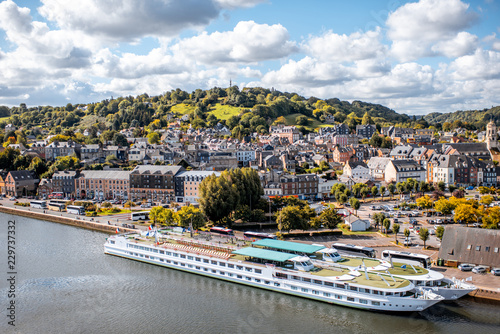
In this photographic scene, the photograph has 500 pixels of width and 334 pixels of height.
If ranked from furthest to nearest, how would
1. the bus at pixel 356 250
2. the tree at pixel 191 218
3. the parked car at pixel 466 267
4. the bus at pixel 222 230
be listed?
the tree at pixel 191 218 → the bus at pixel 222 230 → the bus at pixel 356 250 → the parked car at pixel 466 267

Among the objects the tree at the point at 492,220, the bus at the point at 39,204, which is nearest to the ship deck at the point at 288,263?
the tree at the point at 492,220

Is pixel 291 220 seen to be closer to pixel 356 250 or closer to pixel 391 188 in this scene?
pixel 356 250

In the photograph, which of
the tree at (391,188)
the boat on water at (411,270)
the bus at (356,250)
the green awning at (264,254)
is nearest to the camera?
the boat on water at (411,270)

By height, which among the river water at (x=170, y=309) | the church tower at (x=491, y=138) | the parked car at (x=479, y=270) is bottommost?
the river water at (x=170, y=309)

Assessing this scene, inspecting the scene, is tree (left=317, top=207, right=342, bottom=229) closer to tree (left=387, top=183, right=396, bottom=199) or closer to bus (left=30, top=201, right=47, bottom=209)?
tree (left=387, top=183, right=396, bottom=199)

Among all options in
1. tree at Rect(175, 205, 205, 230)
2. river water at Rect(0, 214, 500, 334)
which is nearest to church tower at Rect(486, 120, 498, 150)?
tree at Rect(175, 205, 205, 230)

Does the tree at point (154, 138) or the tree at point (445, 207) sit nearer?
the tree at point (445, 207)

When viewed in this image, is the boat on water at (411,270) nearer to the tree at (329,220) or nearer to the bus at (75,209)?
the tree at (329,220)
